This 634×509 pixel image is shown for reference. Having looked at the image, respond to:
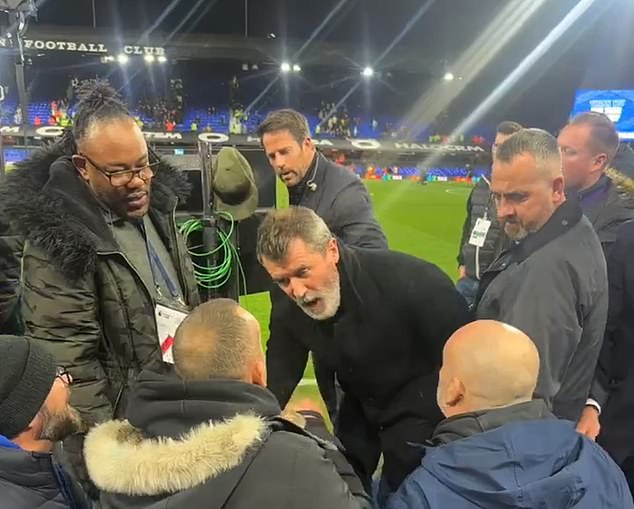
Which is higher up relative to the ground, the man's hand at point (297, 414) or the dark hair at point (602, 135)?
the dark hair at point (602, 135)

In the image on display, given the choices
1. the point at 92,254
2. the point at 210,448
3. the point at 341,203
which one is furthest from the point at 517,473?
the point at 341,203

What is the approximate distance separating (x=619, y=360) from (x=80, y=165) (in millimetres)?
2276

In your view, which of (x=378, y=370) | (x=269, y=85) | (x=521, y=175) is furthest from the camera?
(x=269, y=85)

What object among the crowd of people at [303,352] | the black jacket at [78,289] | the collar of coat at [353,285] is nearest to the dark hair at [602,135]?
the crowd of people at [303,352]

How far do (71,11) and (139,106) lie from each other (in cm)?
429

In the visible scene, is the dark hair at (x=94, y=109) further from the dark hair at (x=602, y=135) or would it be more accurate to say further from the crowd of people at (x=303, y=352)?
the dark hair at (x=602, y=135)

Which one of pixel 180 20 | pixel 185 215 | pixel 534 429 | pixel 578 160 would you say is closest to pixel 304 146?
pixel 185 215

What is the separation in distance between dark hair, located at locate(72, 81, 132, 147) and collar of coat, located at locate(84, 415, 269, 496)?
1.18 metres

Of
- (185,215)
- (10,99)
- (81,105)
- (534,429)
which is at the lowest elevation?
(534,429)

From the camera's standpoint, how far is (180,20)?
926 inches

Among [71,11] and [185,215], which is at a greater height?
[71,11]

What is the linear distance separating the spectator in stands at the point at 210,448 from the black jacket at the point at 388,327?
90 cm

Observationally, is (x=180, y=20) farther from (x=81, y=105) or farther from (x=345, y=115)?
(x=81, y=105)

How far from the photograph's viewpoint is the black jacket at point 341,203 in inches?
137
